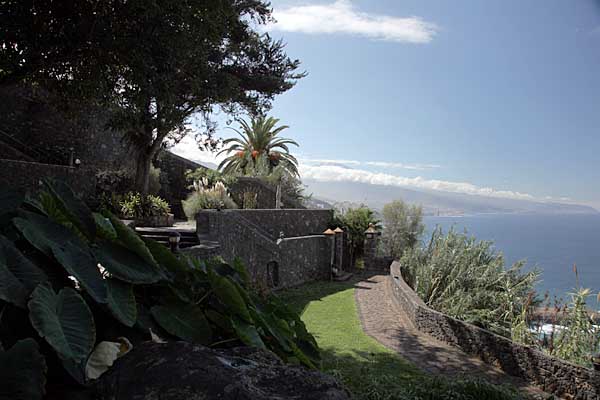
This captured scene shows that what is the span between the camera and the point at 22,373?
858 mm

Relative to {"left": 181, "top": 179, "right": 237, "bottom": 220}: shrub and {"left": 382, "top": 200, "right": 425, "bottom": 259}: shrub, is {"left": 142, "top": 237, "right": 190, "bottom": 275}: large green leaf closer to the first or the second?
{"left": 181, "top": 179, "right": 237, "bottom": 220}: shrub

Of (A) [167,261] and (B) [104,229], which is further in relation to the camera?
(A) [167,261]

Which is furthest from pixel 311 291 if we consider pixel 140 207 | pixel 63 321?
pixel 63 321

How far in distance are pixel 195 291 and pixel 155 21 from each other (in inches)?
242

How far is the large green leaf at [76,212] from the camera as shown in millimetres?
1332

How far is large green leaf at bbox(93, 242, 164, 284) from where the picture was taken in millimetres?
1250

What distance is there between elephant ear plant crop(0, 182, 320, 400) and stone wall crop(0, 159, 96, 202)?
304 inches

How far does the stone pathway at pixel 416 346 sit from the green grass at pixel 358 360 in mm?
328

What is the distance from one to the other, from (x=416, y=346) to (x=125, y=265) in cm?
884

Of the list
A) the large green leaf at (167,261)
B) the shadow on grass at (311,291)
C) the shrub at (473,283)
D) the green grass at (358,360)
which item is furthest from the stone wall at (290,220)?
the large green leaf at (167,261)

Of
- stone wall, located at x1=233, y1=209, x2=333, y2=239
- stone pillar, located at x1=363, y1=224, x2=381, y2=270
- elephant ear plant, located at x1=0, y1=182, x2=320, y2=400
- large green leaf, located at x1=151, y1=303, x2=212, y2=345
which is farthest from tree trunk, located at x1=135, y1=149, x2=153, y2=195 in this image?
large green leaf, located at x1=151, y1=303, x2=212, y2=345

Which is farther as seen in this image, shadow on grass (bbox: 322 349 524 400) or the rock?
shadow on grass (bbox: 322 349 524 400)

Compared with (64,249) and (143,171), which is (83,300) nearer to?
(64,249)

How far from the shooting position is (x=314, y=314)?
11.0 metres
